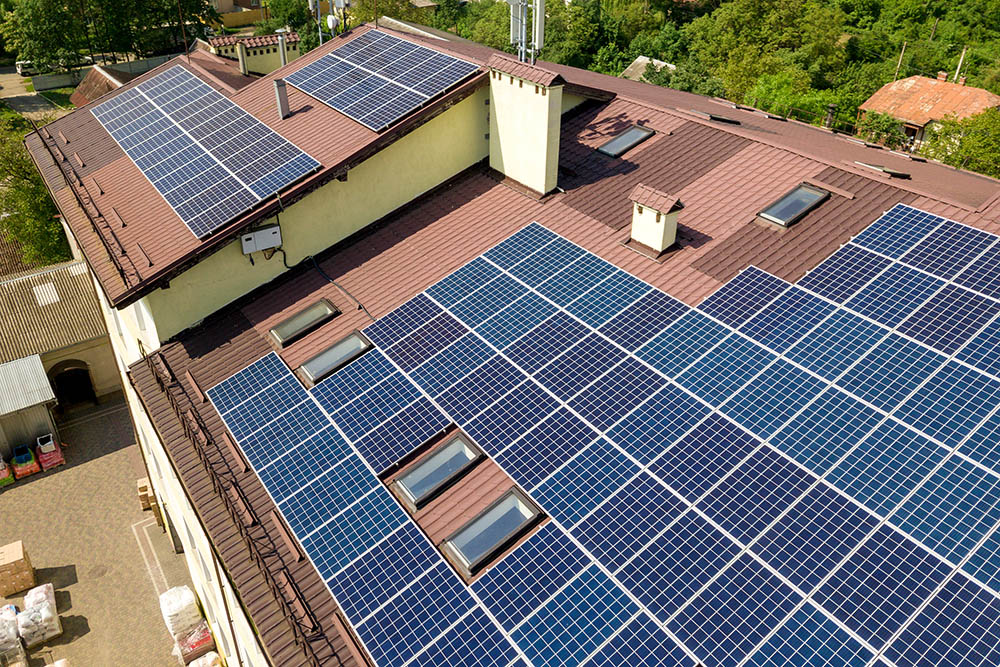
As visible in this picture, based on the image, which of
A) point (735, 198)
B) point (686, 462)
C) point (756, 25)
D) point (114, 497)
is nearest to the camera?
point (686, 462)

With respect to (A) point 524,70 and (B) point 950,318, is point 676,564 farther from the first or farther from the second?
(A) point 524,70

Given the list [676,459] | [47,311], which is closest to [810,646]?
[676,459]

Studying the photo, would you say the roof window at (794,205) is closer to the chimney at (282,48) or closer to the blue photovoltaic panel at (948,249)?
the blue photovoltaic panel at (948,249)

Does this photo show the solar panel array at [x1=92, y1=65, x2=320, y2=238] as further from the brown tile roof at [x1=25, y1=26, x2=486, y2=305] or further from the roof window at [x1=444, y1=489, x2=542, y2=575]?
the roof window at [x1=444, y1=489, x2=542, y2=575]

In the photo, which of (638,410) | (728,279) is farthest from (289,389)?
(728,279)

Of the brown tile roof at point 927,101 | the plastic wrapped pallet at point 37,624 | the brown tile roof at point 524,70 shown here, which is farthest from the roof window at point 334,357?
the brown tile roof at point 927,101

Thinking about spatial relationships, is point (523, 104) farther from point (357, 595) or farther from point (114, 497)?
point (114, 497)

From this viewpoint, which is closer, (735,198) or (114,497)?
(735,198)
